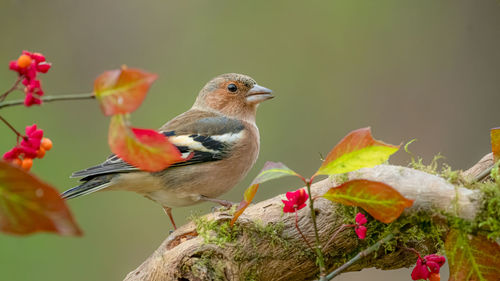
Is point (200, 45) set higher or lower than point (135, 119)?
higher

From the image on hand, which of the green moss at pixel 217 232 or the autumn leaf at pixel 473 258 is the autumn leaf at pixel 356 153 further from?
the green moss at pixel 217 232

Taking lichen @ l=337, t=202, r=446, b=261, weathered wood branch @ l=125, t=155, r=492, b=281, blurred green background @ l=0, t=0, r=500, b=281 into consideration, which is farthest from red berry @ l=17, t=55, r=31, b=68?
blurred green background @ l=0, t=0, r=500, b=281

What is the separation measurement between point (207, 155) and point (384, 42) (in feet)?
13.0

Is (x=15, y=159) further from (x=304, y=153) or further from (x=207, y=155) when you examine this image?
(x=304, y=153)

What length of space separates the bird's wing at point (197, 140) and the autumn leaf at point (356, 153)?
1.97 meters

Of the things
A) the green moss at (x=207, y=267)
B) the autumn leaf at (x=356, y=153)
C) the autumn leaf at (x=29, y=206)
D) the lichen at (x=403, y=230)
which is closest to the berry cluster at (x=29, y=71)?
the autumn leaf at (x=29, y=206)

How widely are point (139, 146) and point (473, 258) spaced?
3.84 feet

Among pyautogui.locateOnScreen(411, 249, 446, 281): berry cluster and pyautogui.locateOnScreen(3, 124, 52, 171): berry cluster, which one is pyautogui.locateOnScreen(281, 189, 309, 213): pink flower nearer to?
pyautogui.locateOnScreen(411, 249, 446, 281): berry cluster

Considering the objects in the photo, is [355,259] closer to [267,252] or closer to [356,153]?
[356,153]

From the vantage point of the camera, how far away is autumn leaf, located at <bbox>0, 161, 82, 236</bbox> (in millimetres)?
862

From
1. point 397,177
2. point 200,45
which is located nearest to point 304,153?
point 200,45

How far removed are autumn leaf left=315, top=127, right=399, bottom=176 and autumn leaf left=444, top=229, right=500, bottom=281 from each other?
450 mm

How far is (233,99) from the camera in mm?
4398

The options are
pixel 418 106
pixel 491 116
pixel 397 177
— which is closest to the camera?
pixel 397 177
